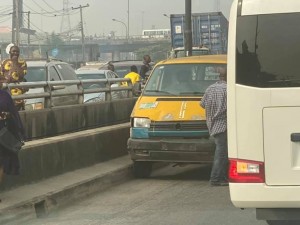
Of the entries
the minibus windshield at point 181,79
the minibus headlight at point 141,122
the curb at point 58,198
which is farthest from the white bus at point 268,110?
the minibus windshield at point 181,79

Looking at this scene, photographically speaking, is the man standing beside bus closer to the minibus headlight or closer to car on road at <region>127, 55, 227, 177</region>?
car on road at <region>127, 55, 227, 177</region>

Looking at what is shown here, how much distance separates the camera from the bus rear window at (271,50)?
177 inches

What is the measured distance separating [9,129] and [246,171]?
3358mm

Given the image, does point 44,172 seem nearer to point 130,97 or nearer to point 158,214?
point 158,214

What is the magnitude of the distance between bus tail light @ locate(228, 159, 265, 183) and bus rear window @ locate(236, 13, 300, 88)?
66cm

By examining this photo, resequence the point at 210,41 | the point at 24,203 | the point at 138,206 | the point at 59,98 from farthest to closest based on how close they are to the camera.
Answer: the point at 210,41 → the point at 59,98 → the point at 138,206 → the point at 24,203

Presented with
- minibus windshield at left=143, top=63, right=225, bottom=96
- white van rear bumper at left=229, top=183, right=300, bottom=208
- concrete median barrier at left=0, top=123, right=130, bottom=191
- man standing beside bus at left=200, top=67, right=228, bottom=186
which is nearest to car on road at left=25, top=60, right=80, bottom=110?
concrete median barrier at left=0, top=123, right=130, bottom=191

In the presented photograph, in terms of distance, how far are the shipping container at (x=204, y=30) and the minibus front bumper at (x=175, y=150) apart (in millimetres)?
23020

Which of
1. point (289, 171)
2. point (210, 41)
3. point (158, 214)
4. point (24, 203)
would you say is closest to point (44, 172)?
point (24, 203)

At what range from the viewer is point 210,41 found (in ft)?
103

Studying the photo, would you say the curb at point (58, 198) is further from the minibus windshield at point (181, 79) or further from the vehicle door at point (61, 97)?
the vehicle door at point (61, 97)

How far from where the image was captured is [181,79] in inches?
372

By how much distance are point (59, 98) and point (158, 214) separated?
171 inches

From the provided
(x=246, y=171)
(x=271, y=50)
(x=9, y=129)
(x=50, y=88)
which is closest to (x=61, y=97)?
(x=50, y=88)
